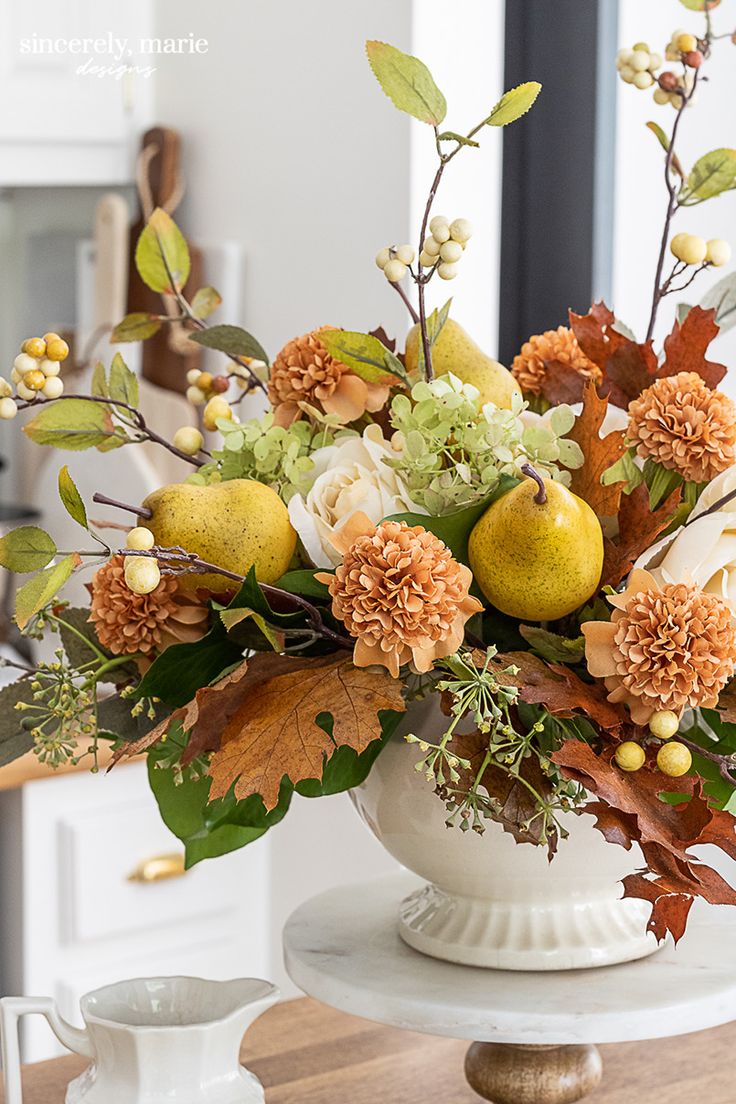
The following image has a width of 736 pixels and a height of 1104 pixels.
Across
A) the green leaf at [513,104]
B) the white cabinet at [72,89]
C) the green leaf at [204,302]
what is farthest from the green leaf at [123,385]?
the white cabinet at [72,89]

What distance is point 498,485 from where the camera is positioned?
0.60 metres

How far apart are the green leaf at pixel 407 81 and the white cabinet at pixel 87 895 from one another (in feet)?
3.21

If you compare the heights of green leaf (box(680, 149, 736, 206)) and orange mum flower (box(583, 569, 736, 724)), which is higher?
green leaf (box(680, 149, 736, 206))

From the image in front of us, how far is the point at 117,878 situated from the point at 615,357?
1055 millimetres

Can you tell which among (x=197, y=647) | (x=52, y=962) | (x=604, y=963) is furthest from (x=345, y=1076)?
(x=52, y=962)

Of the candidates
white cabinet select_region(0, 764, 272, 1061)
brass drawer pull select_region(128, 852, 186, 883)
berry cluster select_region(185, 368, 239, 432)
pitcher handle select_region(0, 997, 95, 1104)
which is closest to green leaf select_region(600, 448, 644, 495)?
berry cluster select_region(185, 368, 239, 432)

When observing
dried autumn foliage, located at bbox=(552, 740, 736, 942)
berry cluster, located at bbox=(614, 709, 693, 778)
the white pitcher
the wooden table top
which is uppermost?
berry cluster, located at bbox=(614, 709, 693, 778)

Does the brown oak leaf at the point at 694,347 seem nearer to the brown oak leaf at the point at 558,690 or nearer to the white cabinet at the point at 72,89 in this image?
the brown oak leaf at the point at 558,690

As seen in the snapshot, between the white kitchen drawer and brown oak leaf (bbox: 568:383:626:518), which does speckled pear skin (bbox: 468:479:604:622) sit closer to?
brown oak leaf (bbox: 568:383:626:518)

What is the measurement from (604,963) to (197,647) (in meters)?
0.25

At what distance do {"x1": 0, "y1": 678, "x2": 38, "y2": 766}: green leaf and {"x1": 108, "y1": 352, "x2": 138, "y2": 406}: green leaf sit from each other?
146mm

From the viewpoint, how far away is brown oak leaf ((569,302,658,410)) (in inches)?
26.9

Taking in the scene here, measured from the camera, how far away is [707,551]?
588mm

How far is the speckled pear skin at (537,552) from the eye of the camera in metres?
0.56
